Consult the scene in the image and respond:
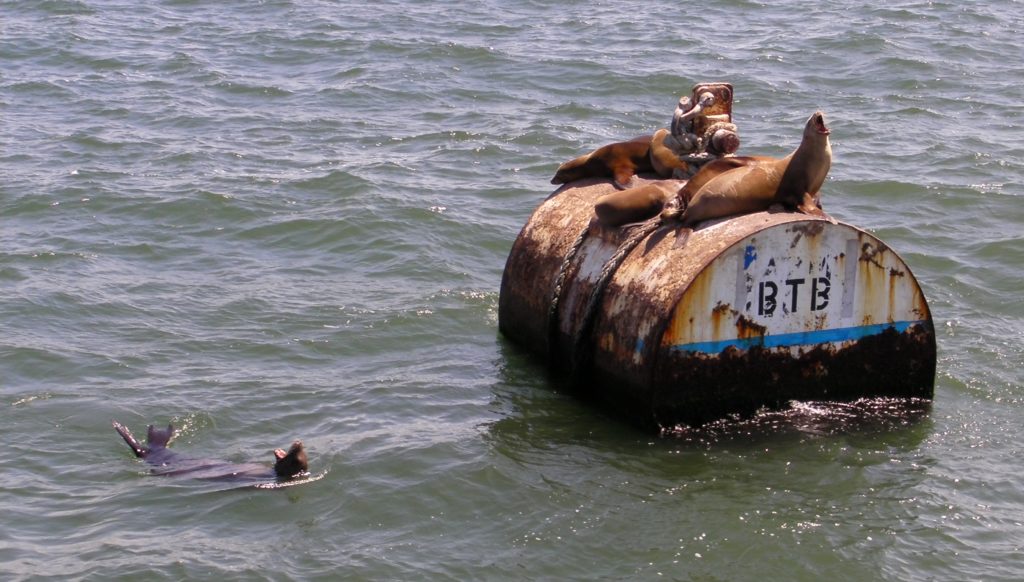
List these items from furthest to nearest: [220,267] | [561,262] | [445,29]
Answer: [445,29], [220,267], [561,262]

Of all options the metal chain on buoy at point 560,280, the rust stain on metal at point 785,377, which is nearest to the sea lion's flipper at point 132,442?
the metal chain on buoy at point 560,280

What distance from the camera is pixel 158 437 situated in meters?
8.17

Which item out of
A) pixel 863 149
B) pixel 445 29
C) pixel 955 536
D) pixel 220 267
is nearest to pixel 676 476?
pixel 955 536

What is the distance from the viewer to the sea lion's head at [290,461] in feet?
25.0

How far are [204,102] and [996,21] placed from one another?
38.5 feet

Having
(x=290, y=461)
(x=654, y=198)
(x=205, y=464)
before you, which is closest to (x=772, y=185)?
(x=654, y=198)

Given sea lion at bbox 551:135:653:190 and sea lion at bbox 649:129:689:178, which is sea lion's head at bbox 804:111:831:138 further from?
sea lion at bbox 551:135:653:190

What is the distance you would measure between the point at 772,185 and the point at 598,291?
1.15m

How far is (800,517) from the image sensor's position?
723cm

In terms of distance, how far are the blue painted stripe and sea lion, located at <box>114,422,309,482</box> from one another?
2.12 m

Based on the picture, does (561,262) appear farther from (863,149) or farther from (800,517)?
(863,149)

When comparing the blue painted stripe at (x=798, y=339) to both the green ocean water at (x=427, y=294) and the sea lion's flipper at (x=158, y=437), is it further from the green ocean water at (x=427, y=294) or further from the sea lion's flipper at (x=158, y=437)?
the sea lion's flipper at (x=158, y=437)

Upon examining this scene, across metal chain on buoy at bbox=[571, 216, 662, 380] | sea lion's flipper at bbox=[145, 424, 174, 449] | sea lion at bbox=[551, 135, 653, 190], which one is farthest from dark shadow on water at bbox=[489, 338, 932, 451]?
sea lion's flipper at bbox=[145, 424, 174, 449]

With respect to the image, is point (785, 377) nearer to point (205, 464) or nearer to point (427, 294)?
point (205, 464)
